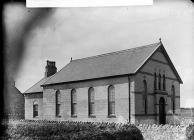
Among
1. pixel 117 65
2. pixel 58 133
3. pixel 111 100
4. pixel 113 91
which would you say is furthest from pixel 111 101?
pixel 58 133

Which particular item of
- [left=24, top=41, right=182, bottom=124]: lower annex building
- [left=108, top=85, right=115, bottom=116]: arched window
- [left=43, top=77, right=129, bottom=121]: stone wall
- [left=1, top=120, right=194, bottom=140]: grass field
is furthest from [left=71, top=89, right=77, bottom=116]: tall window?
[left=1, top=120, right=194, bottom=140]: grass field

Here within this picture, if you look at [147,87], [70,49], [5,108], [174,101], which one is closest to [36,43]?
[70,49]

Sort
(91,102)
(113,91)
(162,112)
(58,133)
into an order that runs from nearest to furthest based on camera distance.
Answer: (58,133)
(113,91)
(162,112)
(91,102)

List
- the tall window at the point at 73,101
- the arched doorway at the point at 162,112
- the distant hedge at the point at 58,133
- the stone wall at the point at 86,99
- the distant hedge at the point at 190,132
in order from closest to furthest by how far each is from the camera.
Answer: the distant hedge at the point at 58,133
the distant hedge at the point at 190,132
the stone wall at the point at 86,99
the arched doorway at the point at 162,112
the tall window at the point at 73,101

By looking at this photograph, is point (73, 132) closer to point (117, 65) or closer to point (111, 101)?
point (117, 65)

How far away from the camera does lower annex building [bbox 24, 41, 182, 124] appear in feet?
56.3

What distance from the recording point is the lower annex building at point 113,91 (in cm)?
1716

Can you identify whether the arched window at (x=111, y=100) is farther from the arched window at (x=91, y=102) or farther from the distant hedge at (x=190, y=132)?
the distant hedge at (x=190, y=132)

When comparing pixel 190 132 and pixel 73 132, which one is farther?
pixel 190 132

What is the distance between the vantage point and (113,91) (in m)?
18.0

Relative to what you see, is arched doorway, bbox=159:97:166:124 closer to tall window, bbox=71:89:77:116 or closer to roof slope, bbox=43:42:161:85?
roof slope, bbox=43:42:161:85

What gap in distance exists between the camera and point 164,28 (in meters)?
11.8

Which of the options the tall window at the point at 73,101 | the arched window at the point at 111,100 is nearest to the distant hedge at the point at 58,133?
the arched window at the point at 111,100

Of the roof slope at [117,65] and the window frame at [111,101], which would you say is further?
the window frame at [111,101]
